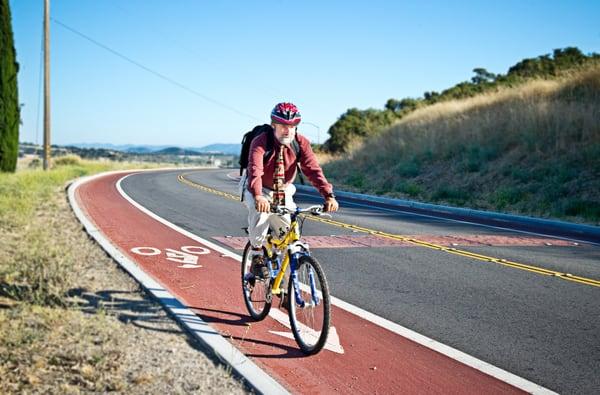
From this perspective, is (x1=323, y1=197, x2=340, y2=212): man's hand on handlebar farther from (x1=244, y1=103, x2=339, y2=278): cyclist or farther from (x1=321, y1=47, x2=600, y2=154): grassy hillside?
(x1=321, y1=47, x2=600, y2=154): grassy hillside

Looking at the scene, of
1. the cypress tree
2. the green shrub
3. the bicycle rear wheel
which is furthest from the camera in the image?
the green shrub

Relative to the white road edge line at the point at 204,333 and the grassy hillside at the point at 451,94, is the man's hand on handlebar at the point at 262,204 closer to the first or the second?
the white road edge line at the point at 204,333

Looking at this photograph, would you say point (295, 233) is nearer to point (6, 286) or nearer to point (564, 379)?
point (564, 379)

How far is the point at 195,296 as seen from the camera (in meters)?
6.63

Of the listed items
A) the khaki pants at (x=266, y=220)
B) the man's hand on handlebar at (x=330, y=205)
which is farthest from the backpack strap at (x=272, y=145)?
the man's hand on handlebar at (x=330, y=205)

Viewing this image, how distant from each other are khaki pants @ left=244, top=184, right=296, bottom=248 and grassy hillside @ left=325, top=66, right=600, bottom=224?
40.7 ft

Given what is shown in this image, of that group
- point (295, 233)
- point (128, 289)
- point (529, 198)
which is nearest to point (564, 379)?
point (295, 233)

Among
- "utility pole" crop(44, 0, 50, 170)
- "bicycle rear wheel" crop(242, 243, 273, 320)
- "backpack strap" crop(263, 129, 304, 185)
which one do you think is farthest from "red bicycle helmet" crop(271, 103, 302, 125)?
"utility pole" crop(44, 0, 50, 170)

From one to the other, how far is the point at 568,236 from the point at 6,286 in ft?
37.9

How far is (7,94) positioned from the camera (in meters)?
26.1

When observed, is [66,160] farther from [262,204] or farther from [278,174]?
[262,204]

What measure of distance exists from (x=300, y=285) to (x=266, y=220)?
0.74m

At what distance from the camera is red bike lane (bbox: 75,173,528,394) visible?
173 inches

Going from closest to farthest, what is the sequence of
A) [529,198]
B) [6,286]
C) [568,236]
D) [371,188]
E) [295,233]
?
[295,233] < [6,286] < [568,236] < [529,198] < [371,188]
